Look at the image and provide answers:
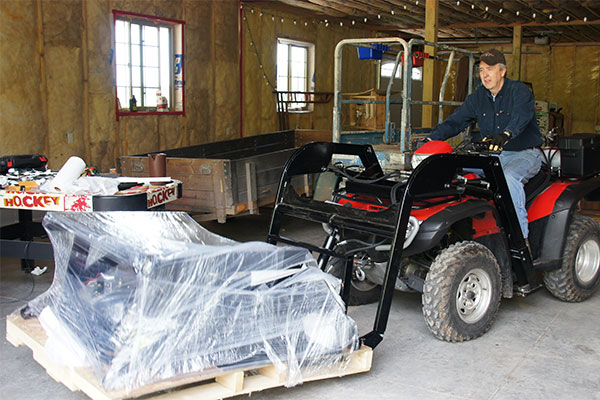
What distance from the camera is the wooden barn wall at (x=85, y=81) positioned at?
9047mm

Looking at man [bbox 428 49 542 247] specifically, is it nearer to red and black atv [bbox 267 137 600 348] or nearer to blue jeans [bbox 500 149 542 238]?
blue jeans [bbox 500 149 542 238]

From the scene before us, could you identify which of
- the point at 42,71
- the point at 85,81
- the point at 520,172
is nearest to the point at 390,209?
the point at 520,172

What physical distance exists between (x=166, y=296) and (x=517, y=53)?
48.7 feet

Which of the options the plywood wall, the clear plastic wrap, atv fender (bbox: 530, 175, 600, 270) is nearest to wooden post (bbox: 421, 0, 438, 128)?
the plywood wall

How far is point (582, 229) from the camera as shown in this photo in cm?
509

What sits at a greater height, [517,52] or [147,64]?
[517,52]

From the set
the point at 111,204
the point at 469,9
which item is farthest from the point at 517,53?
the point at 111,204

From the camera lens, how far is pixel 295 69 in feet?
52.3

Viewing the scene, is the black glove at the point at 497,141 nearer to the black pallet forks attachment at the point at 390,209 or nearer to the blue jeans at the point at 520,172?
the black pallet forks attachment at the point at 390,209

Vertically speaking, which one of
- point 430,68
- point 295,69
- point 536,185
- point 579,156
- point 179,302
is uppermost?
point 295,69

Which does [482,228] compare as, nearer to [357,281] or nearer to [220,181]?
[357,281]

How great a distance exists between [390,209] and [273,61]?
11.2 metres

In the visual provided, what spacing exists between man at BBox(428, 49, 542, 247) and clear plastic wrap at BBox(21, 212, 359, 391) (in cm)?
180

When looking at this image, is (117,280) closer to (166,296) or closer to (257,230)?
(166,296)
